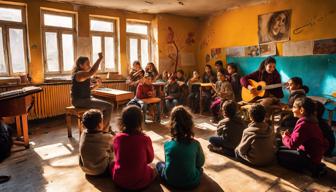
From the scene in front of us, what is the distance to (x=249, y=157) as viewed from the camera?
2793 millimetres

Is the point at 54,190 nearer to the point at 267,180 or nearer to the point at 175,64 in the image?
the point at 267,180

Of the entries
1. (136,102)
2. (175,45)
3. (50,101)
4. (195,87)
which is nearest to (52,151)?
(136,102)

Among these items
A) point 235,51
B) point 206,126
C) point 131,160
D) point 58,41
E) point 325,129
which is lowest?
point 206,126

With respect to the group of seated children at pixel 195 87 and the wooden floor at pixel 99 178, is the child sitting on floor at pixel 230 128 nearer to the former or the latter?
the wooden floor at pixel 99 178

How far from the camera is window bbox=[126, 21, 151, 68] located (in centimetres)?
666

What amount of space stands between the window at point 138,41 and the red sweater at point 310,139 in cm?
492

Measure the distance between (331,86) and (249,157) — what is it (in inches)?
116

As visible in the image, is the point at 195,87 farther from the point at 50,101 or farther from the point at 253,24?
the point at 50,101

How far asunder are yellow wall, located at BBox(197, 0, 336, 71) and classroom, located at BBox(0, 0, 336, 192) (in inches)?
1.0

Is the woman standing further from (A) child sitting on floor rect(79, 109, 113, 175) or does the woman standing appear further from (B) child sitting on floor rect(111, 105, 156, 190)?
(B) child sitting on floor rect(111, 105, 156, 190)

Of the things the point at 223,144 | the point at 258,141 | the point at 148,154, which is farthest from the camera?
the point at 223,144

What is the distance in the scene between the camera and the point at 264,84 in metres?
4.16

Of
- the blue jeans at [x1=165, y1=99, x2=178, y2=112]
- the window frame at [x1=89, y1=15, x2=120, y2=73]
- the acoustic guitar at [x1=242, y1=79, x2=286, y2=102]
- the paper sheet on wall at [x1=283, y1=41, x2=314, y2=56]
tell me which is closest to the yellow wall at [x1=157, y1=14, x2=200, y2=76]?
the window frame at [x1=89, y1=15, x2=120, y2=73]

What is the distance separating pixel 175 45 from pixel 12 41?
4.10 meters
